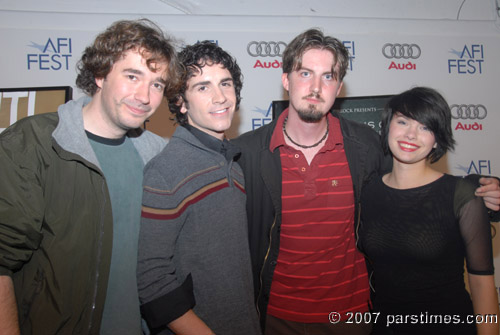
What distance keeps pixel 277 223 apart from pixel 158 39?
1.17 metres

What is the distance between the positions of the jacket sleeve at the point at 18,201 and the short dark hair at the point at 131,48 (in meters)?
Result: 0.51

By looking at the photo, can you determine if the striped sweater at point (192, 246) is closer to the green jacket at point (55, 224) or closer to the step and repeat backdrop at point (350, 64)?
the green jacket at point (55, 224)

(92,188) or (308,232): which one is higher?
(92,188)

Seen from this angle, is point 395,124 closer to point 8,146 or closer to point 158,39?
point 158,39

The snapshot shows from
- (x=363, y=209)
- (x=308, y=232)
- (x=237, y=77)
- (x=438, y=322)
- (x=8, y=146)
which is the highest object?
(x=237, y=77)

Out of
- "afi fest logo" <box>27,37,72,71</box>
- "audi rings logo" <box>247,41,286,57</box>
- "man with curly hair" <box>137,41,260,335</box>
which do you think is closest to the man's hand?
"man with curly hair" <box>137,41,260,335</box>

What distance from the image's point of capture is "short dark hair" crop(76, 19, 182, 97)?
1.42m

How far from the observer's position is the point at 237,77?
1.69m

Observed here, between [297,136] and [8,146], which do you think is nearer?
[8,146]

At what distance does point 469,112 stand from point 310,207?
264 cm

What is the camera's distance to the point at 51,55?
8.98 feet

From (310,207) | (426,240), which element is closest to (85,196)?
(310,207)

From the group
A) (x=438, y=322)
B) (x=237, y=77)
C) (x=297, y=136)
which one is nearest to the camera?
(x=438, y=322)

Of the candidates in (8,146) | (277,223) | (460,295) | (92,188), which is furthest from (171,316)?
(460,295)
